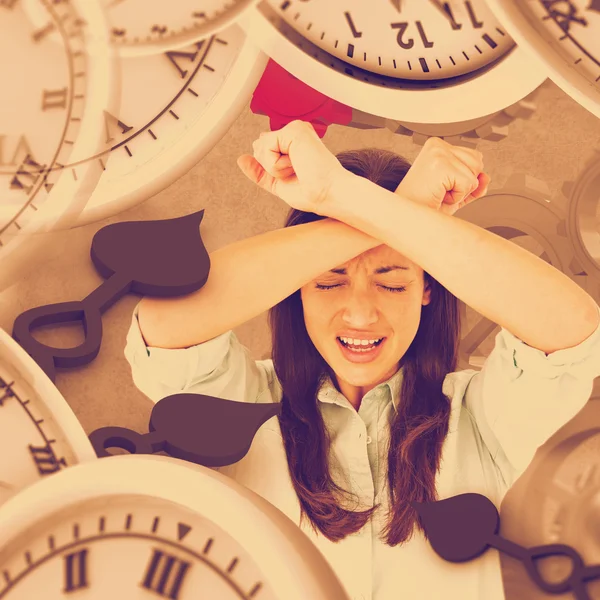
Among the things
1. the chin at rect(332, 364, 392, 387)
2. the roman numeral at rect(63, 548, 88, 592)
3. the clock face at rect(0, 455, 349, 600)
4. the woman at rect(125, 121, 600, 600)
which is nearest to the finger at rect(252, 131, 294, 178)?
the woman at rect(125, 121, 600, 600)

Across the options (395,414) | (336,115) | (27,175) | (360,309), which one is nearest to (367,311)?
(360,309)

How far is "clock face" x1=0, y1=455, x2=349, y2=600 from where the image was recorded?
0.83m

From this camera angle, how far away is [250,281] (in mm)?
944

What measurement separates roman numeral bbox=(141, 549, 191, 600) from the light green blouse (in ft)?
0.37

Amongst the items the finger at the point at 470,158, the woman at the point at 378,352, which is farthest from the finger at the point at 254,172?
the finger at the point at 470,158

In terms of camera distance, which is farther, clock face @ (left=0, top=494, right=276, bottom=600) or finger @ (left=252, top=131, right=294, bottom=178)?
finger @ (left=252, top=131, right=294, bottom=178)

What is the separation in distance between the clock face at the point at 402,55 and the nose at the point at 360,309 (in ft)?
0.70

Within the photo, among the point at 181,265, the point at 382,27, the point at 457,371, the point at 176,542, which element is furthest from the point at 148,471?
the point at 382,27

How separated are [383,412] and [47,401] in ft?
1.25

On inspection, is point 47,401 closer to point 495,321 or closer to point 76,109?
point 76,109

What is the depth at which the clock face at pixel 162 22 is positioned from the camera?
3.28ft

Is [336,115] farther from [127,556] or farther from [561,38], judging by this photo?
[127,556]

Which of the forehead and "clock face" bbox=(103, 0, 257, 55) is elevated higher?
"clock face" bbox=(103, 0, 257, 55)

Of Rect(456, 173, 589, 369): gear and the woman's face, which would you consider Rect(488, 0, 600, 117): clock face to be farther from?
the woman's face
